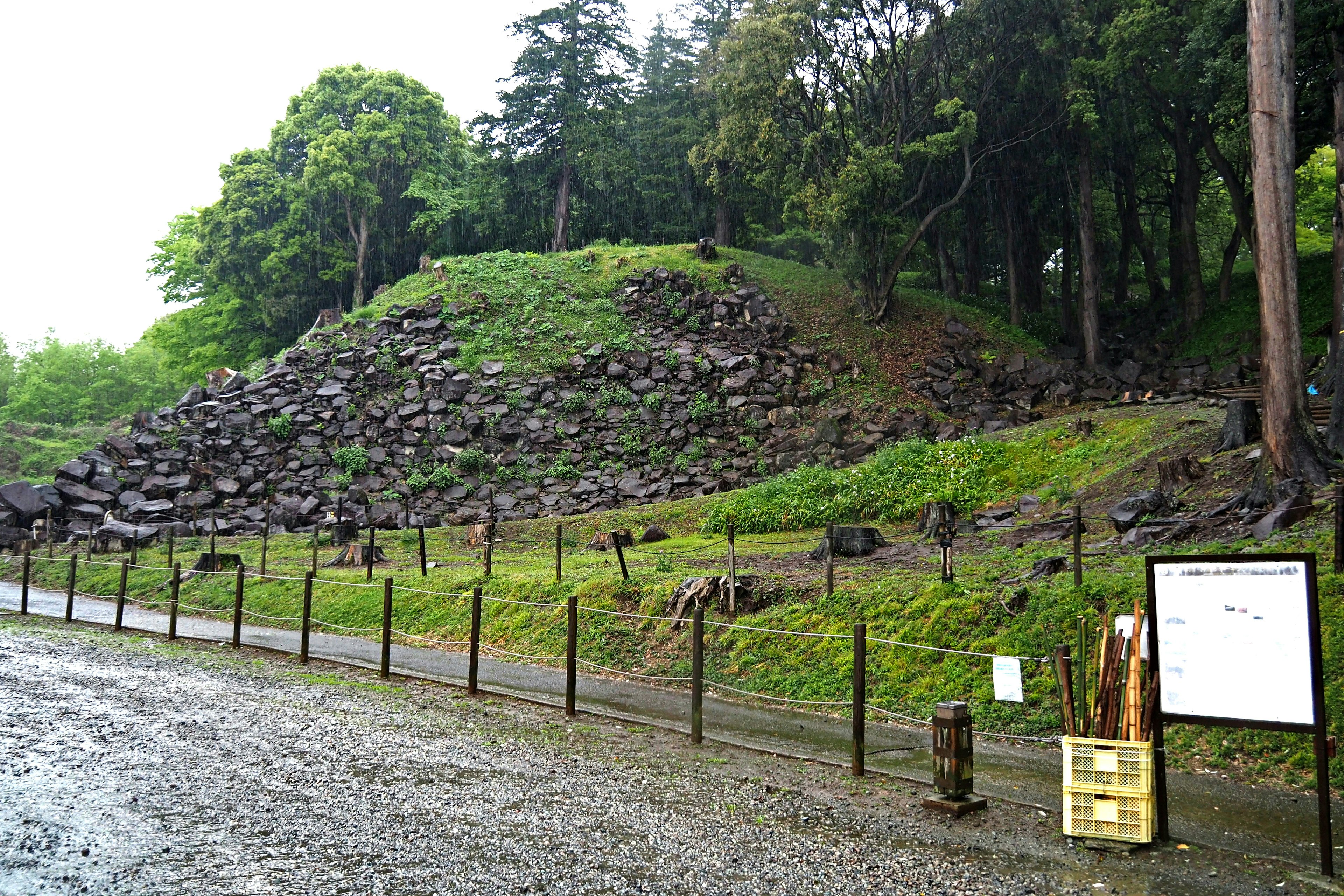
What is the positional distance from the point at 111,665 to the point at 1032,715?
12.3 metres

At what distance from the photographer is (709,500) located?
24750mm

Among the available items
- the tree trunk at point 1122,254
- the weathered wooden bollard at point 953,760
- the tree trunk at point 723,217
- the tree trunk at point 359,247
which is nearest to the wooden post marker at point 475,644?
the weathered wooden bollard at point 953,760

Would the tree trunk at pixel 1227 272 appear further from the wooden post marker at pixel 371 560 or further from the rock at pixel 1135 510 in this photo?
the wooden post marker at pixel 371 560

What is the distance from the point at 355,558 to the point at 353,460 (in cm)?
984

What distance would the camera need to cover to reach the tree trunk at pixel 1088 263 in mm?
32000

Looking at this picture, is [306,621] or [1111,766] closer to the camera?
[1111,766]

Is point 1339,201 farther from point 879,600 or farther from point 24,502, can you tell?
point 24,502

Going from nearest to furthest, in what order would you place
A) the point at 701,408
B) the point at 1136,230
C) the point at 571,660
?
the point at 571,660 < the point at 701,408 < the point at 1136,230

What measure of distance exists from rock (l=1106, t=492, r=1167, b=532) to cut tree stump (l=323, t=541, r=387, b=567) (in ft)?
52.2

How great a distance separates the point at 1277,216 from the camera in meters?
13.0

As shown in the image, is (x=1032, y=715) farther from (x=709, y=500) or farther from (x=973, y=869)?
(x=709, y=500)

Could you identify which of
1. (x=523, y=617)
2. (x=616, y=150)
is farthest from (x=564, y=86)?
(x=523, y=617)

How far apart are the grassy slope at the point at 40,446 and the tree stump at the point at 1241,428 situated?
44223 mm

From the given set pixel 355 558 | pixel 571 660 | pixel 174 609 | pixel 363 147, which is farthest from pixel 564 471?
pixel 363 147
